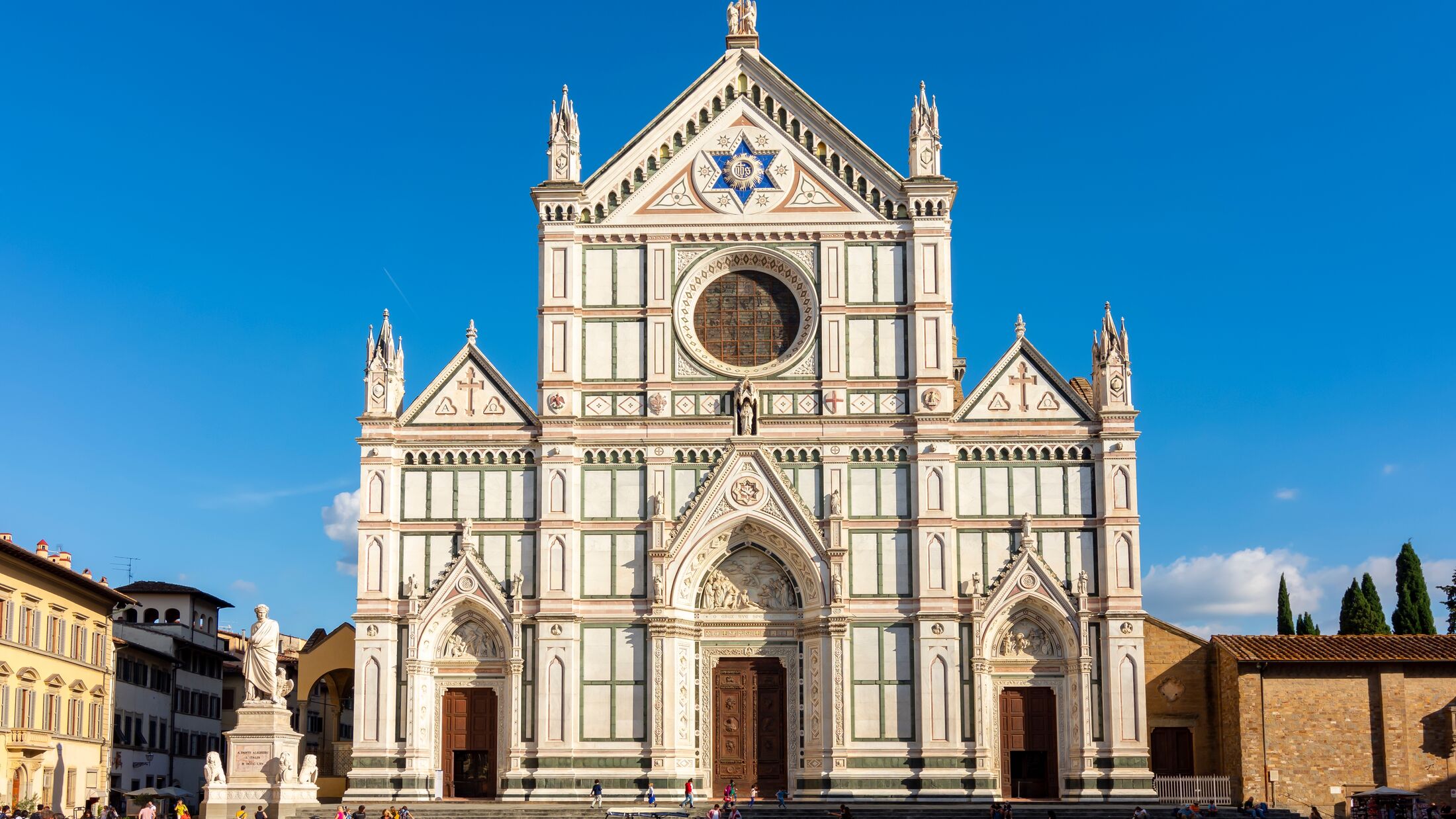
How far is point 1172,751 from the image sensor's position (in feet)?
135

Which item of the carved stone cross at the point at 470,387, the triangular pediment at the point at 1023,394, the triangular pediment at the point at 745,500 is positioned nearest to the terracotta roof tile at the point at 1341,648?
the triangular pediment at the point at 1023,394

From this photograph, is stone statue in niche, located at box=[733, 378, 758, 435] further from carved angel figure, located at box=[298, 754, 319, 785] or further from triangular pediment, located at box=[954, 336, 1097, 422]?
carved angel figure, located at box=[298, 754, 319, 785]

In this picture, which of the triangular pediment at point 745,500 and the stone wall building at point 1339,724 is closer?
the stone wall building at point 1339,724

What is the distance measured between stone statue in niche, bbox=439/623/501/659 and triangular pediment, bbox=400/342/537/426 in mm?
5140

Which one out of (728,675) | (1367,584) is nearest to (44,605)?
(728,675)

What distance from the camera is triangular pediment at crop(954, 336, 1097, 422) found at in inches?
1572

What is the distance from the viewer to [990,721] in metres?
38.8

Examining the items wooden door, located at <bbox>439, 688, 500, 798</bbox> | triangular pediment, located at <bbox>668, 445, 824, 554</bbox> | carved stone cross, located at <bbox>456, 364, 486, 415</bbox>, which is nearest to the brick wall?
triangular pediment, located at <bbox>668, 445, 824, 554</bbox>

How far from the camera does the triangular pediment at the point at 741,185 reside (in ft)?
135

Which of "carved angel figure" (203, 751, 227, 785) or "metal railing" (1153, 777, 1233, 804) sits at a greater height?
"carved angel figure" (203, 751, 227, 785)

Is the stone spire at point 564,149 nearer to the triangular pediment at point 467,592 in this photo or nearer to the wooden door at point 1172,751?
the triangular pediment at point 467,592

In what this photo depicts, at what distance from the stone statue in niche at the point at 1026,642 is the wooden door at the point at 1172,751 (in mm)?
4235

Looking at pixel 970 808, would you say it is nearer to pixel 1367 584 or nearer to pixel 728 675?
pixel 728 675

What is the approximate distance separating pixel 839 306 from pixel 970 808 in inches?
494
